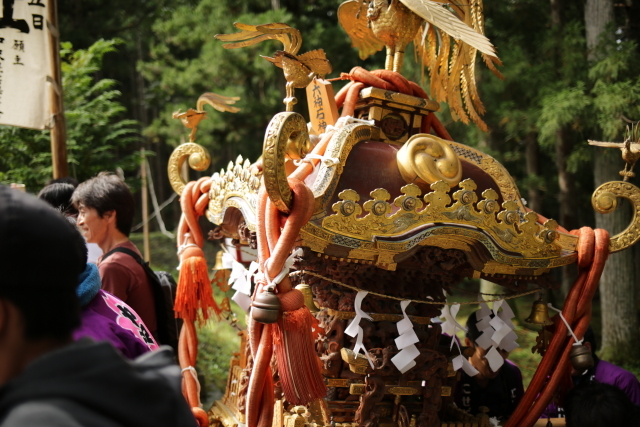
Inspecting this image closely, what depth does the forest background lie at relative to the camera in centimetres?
629

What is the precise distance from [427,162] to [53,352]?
2.37 metres

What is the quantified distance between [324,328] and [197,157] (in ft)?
4.96

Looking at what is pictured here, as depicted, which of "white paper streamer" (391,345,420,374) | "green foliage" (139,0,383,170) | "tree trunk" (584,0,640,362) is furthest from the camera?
"green foliage" (139,0,383,170)

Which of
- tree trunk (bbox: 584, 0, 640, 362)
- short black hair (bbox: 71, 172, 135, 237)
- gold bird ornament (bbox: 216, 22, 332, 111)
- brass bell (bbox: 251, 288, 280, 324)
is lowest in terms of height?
tree trunk (bbox: 584, 0, 640, 362)

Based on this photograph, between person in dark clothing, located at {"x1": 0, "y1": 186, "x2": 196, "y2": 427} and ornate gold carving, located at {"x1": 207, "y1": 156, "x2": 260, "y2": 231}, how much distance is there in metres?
1.98

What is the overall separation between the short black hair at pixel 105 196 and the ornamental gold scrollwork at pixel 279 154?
3.38 feet

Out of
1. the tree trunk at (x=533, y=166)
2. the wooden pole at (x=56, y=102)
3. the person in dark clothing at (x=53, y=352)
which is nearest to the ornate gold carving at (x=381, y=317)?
the person in dark clothing at (x=53, y=352)

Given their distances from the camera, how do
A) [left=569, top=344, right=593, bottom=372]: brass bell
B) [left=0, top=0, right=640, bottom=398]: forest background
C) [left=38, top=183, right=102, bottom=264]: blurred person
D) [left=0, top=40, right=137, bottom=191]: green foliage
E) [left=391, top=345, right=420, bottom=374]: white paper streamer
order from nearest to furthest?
[left=391, top=345, right=420, bottom=374]: white paper streamer → [left=569, top=344, right=593, bottom=372]: brass bell → [left=38, top=183, right=102, bottom=264]: blurred person → [left=0, top=40, right=137, bottom=191]: green foliage → [left=0, top=0, right=640, bottom=398]: forest background

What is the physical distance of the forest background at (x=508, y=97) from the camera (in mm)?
6293

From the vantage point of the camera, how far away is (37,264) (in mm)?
1053

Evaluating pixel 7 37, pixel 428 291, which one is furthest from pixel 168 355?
pixel 7 37

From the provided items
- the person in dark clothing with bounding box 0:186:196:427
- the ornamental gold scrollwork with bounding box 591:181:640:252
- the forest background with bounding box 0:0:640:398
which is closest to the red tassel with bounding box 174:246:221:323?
the ornamental gold scrollwork with bounding box 591:181:640:252

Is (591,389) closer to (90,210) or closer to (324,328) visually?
(324,328)

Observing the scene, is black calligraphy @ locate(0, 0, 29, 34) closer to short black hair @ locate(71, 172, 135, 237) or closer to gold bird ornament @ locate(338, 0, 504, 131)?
short black hair @ locate(71, 172, 135, 237)
